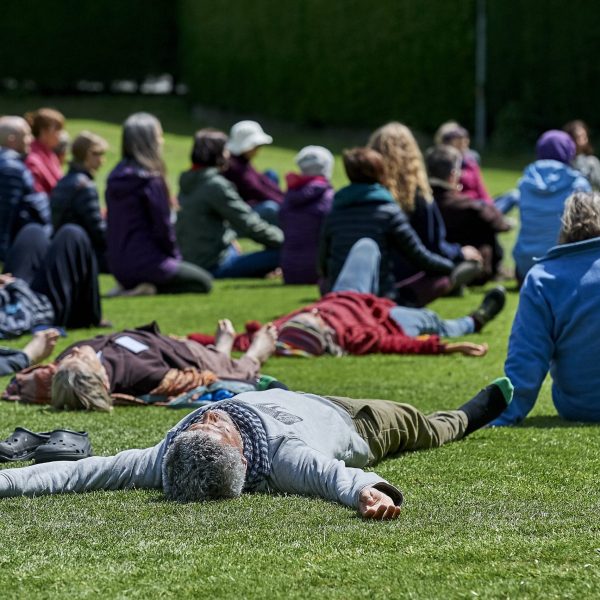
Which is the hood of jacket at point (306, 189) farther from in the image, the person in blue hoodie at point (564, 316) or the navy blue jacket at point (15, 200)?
the person in blue hoodie at point (564, 316)

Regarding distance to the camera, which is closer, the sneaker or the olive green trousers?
the olive green trousers

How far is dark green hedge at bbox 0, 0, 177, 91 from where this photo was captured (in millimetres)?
36781

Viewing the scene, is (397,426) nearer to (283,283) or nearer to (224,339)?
(224,339)

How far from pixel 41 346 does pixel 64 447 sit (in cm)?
283

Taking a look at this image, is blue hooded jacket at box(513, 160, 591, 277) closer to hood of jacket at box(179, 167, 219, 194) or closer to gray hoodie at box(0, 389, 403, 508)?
hood of jacket at box(179, 167, 219, 194)

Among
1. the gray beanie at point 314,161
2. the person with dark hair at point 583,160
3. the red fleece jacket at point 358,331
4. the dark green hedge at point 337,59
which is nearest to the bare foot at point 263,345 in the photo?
the red fleece jacket at point 358,331

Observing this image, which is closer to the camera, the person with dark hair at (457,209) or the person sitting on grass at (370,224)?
the person sitting on grass at (370,224)

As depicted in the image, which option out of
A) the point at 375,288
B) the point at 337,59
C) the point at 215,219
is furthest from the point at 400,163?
the point at 337,59

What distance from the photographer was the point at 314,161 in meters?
12.9

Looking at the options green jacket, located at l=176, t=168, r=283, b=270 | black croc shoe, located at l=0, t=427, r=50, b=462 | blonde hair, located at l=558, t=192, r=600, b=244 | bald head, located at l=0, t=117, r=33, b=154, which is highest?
blonde hair, located at l=558, t=192, r=600, b=244

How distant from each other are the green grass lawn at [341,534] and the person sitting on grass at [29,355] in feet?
4.46

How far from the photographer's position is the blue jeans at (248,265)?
14.2 m

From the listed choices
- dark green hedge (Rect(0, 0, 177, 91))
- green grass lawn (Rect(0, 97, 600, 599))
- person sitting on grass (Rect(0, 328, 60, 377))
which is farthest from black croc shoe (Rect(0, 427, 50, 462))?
dark green hedge (Rect(0, 0, 177, 91))

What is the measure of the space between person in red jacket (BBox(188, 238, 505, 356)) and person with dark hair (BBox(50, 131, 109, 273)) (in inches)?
126
